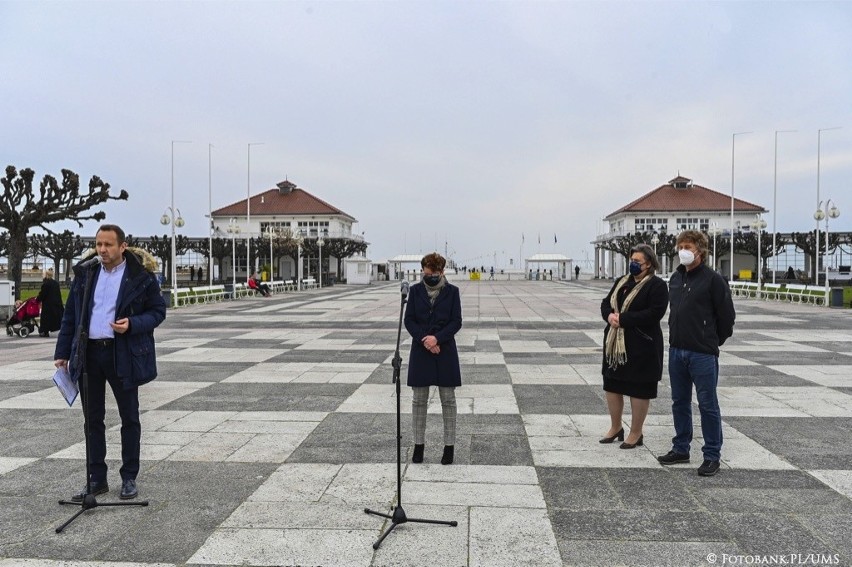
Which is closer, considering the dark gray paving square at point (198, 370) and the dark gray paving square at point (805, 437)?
the dark gray paving square at point (805, 437)

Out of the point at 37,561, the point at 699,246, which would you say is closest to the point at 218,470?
the point at 37,561

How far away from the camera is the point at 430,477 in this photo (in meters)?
4.94

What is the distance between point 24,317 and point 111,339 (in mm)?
12908

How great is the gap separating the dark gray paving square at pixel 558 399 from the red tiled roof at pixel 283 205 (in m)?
78.8

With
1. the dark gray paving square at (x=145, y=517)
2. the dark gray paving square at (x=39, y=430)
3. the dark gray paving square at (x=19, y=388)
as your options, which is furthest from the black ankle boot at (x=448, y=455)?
the dark gray paving square at (x=19, y=388)

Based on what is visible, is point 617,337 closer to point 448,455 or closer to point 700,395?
point 700,395

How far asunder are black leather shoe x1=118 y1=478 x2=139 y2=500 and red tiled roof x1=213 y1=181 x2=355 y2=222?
8227 centimetres

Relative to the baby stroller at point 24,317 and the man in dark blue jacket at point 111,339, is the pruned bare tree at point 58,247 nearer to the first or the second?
the baby stroller at point 24,317

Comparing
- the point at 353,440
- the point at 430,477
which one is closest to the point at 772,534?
the point at 430,477

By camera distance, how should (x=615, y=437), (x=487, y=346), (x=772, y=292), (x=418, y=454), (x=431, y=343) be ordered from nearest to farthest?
(x=431, y=343)
(x=418, y=454)
(x=615, y=437)
(x=487, y=346)
(x=772, y=292)

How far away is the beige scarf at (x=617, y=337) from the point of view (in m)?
5.41

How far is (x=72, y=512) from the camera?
4.26 meters

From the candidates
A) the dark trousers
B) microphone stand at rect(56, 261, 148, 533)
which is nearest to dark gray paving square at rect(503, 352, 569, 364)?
the dark trousers

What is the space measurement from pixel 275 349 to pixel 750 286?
2808cm
